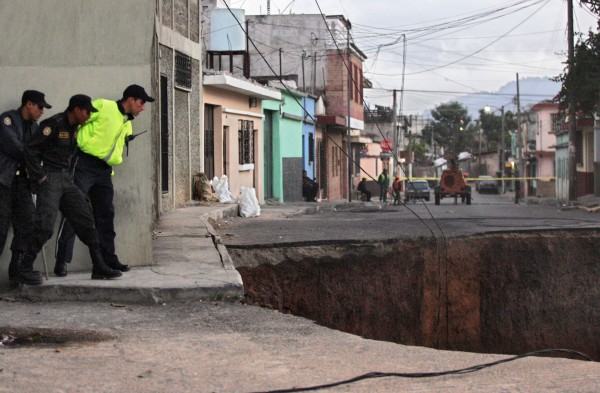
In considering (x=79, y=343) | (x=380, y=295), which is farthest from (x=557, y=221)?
(x=79, y=343)

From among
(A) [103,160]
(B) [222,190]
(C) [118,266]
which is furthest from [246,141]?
(A) [103,160]

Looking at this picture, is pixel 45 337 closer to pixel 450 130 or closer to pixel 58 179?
pixel 58 179

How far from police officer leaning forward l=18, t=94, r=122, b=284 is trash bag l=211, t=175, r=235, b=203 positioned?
12.5 m

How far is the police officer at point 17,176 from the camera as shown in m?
7.33

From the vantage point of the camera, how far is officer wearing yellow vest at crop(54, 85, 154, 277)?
7.75 metres

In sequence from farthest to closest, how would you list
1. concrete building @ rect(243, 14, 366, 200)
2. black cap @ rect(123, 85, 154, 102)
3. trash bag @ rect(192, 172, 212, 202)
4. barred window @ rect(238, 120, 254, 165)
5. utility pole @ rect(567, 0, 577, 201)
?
concrete building @ rect(243, 14, 366, 200), utility pole @ rect(567, 0, 577, 201), barred window @ rect(238, 120, 254, 165), trash bag @ rect(192, 172, 212, 202), black cap @ rect(123, 85, 154, 102)

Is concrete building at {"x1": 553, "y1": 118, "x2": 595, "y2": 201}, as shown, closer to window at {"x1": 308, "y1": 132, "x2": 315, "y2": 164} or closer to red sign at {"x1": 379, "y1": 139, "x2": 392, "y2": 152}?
red sign at {"x1": 379, "y1": 139, "x2": 392, "y2": 152}

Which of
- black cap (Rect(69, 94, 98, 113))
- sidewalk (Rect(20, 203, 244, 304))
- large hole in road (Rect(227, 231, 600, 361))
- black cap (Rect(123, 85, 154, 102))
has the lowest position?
large hole in road (Rect(227, 231, 600, 361))

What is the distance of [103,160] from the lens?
781 centimetres

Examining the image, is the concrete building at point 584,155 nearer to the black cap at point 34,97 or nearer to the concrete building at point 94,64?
the concrete building at point 94,64

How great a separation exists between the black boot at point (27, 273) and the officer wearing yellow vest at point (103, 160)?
0.44 m

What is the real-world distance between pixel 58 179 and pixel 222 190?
12865mm

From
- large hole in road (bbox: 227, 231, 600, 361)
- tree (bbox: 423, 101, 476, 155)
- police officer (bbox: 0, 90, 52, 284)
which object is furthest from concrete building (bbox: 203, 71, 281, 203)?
tree (bbox: 423, 101, 476, 155)

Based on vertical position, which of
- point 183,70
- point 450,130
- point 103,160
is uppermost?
point 450,130
